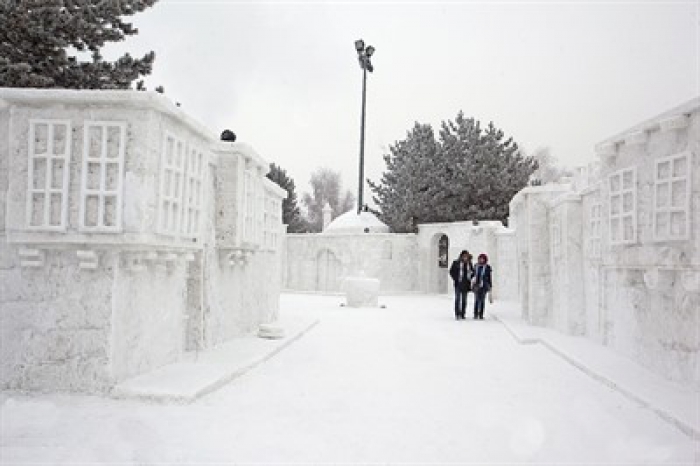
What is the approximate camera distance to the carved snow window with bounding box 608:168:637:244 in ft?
26.1

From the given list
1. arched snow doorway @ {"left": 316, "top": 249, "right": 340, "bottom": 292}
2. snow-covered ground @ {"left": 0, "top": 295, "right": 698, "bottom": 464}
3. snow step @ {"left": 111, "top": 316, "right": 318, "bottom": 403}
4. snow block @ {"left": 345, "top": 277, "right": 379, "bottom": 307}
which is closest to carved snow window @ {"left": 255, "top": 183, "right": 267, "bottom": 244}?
snow step @ {"left": 111, "top": 316, "right": 318, "bottom": 403}

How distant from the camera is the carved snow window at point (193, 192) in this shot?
768 cm

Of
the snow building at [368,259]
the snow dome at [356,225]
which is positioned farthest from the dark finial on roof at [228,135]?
the snow dome at [356,225]

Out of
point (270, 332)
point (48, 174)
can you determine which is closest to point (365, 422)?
point (48, 174)

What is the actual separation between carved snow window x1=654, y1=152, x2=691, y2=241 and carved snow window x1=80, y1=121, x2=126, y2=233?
646 cm

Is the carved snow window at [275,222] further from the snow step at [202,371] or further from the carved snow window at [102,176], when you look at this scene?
the carved snow window at [102,176]

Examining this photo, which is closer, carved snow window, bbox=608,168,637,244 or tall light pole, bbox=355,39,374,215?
carved snow window, bbox=608,168,637,244

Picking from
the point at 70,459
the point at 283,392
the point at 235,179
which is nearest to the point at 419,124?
the point at 235,179

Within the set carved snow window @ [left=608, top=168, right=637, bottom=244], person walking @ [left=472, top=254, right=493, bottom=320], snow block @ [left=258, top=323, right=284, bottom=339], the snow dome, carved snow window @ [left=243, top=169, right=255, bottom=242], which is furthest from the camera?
the snow dome

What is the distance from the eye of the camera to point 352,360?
9.33 m

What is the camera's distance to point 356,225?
31.1m

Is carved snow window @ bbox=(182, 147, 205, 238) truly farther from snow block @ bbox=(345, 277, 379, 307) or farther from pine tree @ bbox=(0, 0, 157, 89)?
snow block @ bbox=(345, 277, 379, 307)

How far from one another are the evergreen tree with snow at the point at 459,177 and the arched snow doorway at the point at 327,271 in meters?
5.71

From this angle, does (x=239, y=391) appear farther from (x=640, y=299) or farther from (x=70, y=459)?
(x=640, y=299)
